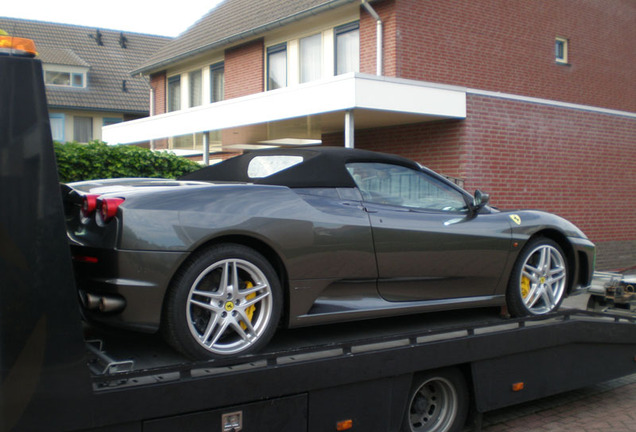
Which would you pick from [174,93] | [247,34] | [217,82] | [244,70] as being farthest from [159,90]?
[247,34]

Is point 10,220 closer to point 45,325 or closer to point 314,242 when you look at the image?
point 45,325

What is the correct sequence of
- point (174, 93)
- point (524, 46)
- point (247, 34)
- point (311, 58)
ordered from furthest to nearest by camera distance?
point (174, 93) → point (247, 34) → point (311, 58) → point (524, 46)

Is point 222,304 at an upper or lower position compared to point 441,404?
upper

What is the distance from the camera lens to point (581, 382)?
17.2 ft

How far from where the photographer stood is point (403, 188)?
184 inches

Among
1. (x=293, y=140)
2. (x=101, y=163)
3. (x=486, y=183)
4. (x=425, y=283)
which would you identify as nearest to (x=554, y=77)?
(x=486, y=183)

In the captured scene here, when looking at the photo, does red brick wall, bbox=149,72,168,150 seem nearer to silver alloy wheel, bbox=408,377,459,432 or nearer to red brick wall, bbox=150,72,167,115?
red brick wall, bbox=150,72,167,115

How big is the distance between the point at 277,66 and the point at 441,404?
1279 centimetres

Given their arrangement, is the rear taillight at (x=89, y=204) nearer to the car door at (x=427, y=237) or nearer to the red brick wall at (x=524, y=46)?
the car door at (x=427, y=237)

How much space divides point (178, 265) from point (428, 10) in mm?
11250

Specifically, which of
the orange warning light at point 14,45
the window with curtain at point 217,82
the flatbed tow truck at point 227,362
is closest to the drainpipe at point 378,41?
the window with curtain at point 217,82

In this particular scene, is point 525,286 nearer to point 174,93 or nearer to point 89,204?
point 89,204

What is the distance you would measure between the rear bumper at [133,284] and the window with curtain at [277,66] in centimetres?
1296

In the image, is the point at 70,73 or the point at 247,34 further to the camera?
the point at 70,73
